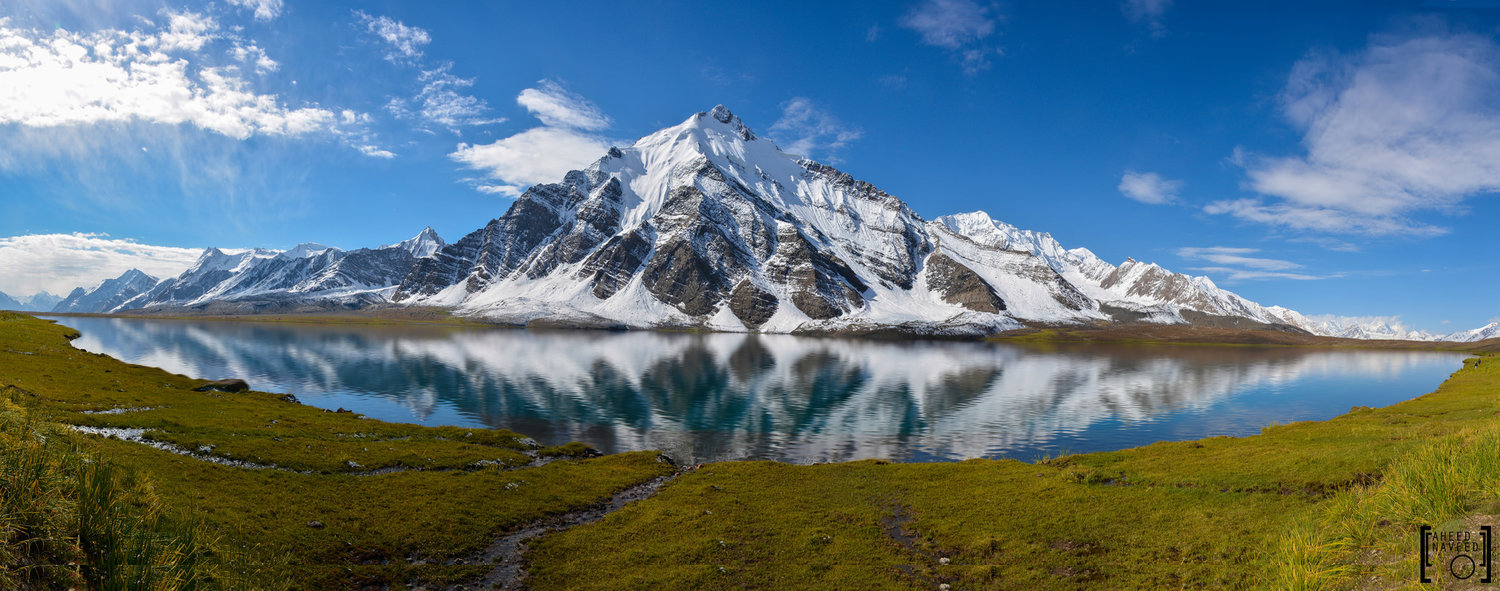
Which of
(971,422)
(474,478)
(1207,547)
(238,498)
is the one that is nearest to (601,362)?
(971,422)

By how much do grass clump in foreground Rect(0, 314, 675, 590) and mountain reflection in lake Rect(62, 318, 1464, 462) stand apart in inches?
648

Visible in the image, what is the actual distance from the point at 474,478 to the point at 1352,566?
39.2 metres

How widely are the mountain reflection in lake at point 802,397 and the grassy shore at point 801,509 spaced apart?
1820 centimetres

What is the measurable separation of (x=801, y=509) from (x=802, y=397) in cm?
6603

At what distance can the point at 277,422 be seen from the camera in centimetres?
4862

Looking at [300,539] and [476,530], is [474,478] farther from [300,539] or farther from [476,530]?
[300,539]

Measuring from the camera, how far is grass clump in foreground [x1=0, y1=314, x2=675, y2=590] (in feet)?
42.1

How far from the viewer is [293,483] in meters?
30.7

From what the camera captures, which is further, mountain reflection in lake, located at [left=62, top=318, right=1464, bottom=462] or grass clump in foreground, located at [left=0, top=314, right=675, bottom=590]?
mountain reflection in lake, located at [left=62, top=318, right=1464, bottom=462]

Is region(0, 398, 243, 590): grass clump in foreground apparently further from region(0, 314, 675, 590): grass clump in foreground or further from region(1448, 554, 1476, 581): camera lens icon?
region(1448, 554, 1476, 581): camera lens icon

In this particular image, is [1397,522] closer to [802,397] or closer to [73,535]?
[73,535]

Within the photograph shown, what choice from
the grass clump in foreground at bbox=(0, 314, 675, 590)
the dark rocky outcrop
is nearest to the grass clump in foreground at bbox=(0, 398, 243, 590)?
the grass clump in foreground at bbox=(0, 314, 675, 590)

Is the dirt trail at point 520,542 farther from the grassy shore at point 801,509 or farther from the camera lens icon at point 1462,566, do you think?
the camera lens icon at point 1462,566

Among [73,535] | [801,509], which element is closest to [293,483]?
[73,535]
